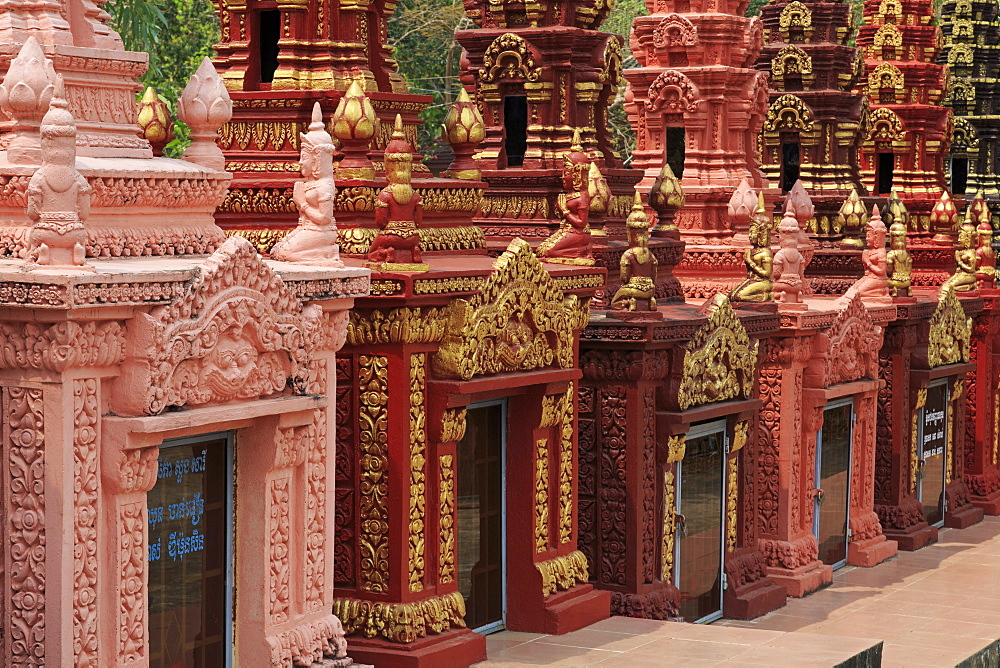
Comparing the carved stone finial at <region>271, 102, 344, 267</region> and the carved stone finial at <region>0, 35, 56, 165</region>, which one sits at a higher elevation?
the carved stone finial at <region>0, 35, 56, 165</region>

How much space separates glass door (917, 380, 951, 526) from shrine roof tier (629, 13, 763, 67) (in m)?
4.26

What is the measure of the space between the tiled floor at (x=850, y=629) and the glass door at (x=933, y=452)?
0.34 metres

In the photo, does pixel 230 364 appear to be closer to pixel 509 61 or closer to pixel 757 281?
pixel 509 61

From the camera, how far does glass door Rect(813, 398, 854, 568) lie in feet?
51.0

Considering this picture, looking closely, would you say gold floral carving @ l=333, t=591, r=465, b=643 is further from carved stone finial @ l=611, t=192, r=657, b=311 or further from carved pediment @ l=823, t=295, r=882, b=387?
carved pediment @ l=823, t=295, r=882, b=387

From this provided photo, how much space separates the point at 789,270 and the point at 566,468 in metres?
4.12

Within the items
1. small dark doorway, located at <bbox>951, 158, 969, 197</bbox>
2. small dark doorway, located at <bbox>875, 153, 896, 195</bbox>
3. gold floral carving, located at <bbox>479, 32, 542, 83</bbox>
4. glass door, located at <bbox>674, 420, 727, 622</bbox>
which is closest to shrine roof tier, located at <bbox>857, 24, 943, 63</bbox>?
small dark doorway, located at <bbox>875, 153, 896, 195</bbox>

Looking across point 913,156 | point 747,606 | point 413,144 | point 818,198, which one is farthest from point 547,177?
point 913,156

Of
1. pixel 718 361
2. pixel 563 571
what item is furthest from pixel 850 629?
pixel 563 571

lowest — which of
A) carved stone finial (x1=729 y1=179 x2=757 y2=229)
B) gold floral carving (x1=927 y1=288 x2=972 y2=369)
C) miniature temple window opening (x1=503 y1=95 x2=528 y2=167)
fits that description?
gold floral carving (x1=927 y1=288 x2=972 y2=369)

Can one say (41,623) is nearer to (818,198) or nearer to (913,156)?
(818,198)

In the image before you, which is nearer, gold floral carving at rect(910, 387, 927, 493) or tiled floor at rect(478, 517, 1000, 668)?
tiled floor at rect(478, 517, 1000, 668)

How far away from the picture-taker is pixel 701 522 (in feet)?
44.0

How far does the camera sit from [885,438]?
17438 millimetres
